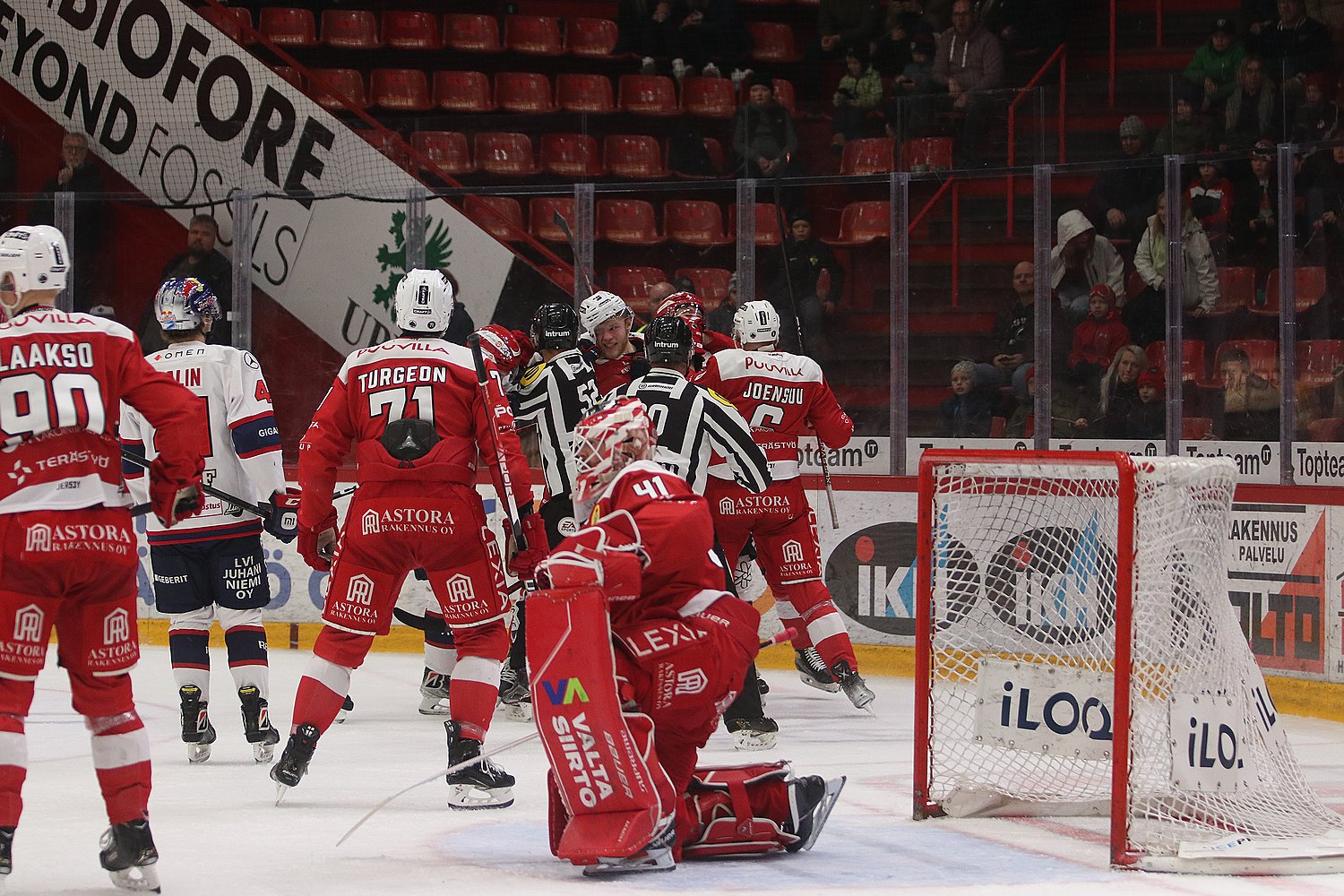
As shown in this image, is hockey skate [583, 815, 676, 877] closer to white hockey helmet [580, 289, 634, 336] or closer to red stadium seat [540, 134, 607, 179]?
white hockey helmet [580, 289, 634, 336]

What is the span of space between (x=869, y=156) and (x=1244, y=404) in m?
2.11

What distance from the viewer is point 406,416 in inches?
183

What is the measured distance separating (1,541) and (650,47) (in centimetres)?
841

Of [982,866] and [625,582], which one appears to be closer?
[625,582]

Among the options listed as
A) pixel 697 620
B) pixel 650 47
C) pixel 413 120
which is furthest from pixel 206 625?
pixel 650 47

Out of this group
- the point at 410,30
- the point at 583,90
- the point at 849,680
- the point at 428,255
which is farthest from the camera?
the point at 410,30

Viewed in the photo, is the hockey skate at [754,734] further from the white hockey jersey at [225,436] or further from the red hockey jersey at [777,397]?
the white hockey jersey at [225,436]

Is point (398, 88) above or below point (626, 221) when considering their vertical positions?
above

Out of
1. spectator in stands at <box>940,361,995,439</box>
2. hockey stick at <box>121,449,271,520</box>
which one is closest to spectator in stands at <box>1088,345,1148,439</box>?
spectator in stands at <box>940,361,995,439</box>

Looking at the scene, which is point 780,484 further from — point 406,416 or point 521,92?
point 521,92

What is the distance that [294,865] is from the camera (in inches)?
152

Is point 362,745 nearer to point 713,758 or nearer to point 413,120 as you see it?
point 713,758

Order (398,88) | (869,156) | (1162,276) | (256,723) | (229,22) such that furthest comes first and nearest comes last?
(398,88), (229,22), (869,156), (1162,276), (256,723)

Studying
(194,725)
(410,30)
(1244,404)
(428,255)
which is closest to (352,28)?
(410,30)
